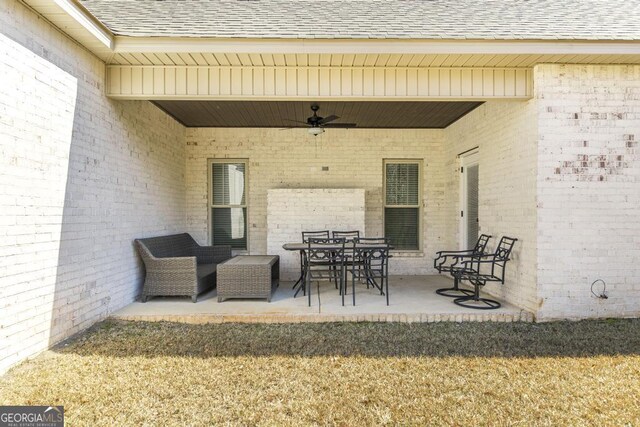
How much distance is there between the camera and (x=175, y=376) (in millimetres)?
2910

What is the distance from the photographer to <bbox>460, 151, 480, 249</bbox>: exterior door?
20.1 feet

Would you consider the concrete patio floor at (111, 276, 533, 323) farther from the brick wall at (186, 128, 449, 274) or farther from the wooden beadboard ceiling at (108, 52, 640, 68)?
the wooden beadboard ceiling at (108, 52, 640, 68)

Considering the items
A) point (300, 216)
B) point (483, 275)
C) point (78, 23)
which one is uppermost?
point (78, 23)

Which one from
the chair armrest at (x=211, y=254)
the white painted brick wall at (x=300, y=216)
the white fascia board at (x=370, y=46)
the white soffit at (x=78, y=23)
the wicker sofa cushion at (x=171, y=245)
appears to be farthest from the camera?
the white painted brick wall at (x=300, y=216)

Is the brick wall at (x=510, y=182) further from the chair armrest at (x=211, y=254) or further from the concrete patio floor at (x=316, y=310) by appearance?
the chair armrest at (x=211, y=254)

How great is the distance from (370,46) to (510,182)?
259 cm

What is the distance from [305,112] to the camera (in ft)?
20.3

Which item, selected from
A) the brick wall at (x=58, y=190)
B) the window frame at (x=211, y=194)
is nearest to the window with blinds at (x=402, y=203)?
the window frame at (x=211, y=194)

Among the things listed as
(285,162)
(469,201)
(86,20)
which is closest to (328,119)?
(285,162)

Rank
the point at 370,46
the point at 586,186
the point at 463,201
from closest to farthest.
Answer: the point at 370,46 < the point at 586,186 < the point at 463,201

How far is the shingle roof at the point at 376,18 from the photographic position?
3.98 meters

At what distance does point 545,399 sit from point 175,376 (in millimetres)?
2704

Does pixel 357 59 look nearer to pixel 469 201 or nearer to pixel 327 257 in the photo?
pixel 327 257

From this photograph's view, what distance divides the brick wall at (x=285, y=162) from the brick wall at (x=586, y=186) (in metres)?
2.89
